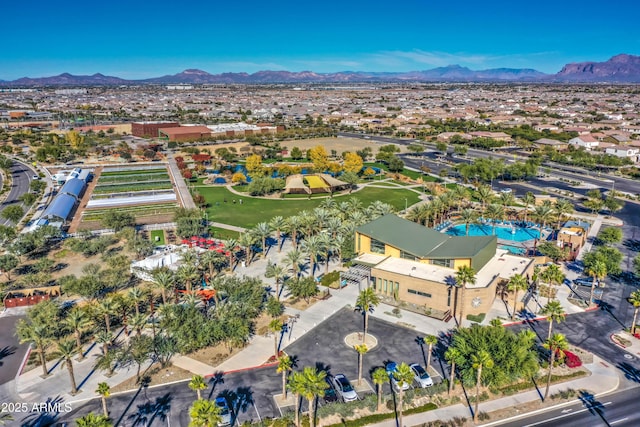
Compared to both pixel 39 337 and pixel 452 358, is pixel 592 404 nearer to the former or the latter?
pixel 452 358

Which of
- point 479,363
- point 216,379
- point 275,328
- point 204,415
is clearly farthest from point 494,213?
point 204,415

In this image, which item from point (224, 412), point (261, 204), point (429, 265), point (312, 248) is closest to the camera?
point (224, 412)

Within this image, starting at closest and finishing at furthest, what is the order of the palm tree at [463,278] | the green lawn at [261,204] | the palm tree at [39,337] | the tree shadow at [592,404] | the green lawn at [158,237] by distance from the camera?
the tree shadow at [592,404] < the palm tree at [39,337] < the palm tree at [463,278] < the green lawn at [158,237] < the green lawn at [261,204]

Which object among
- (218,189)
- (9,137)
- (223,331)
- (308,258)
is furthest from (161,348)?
(9,137)

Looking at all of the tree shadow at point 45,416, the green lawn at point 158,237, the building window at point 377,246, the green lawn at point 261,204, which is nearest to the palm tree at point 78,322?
the tree shadow at point 45,416

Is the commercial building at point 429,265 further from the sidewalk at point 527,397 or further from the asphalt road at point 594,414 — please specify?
the asphalt road at point 594,414

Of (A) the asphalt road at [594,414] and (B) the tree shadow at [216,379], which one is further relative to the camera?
(B) the tree shadow at [216,379]

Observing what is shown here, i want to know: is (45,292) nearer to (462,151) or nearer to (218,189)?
(218,189)
